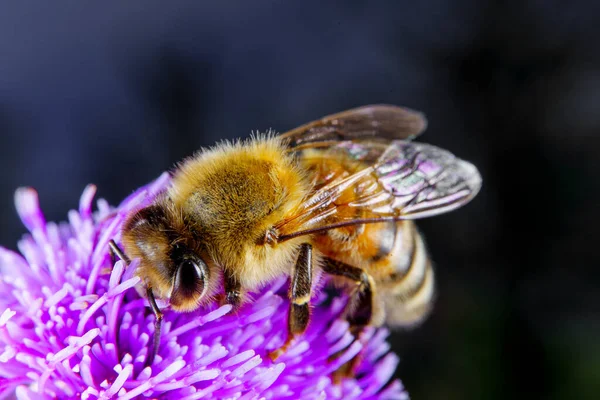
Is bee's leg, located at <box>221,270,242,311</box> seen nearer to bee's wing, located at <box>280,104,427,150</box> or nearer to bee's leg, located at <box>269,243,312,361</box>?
bee's leg, located at <box>269,243,312,361</box>

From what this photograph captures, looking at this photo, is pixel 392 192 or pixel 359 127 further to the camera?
pixel 359 127

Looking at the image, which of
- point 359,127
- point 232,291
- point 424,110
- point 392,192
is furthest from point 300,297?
point 424,110

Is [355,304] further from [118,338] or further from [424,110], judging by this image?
[424,110]

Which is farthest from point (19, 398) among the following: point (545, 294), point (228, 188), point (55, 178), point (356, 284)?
point (545, 294)

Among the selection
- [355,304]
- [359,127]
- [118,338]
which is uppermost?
[359,127]

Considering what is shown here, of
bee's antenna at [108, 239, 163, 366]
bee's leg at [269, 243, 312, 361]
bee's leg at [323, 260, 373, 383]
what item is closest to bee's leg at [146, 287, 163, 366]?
bee's antenna at [108, 239, 163, 366]

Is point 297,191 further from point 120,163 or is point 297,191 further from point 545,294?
point 545,294

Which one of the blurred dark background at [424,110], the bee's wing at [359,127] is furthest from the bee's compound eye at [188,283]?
the blurred dark background at [424,110]
